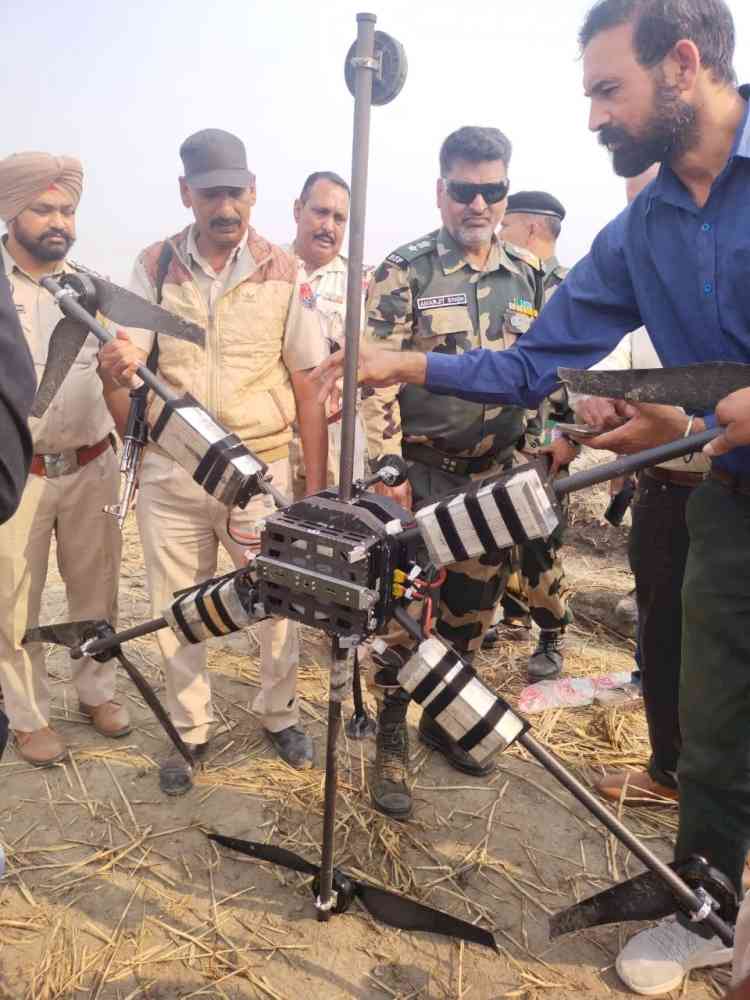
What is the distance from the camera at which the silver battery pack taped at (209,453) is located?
2.51 m

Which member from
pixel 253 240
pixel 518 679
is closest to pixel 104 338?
pixel 253 240

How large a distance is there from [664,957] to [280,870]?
159cm

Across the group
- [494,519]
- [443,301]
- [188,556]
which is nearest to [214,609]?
[494,519]

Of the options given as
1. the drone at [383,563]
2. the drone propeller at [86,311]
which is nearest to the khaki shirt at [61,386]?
the drone propeller at [86,311]

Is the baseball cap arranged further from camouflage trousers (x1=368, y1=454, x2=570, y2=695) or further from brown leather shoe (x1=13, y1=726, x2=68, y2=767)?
brown leather shoe (x1=13, y1=726, x2=68, y2=767)

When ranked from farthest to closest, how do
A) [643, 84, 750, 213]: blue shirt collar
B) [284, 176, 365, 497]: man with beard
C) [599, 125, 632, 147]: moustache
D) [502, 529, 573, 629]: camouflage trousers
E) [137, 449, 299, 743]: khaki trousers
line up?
1. [284, 176, 365, 497]: man with beard
2. [502, 529, 573, 629]: camouflage trousers
3. [137, 449, 299, 743]: khaki trousers
4. [599, 125, 632, 147]: moustache
5. [643, 84, 750, 213]: blue shirt collar

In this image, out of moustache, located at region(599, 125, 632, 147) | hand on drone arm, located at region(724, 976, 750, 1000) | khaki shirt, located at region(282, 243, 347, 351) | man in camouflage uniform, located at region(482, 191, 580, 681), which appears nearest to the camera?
hand on drone arm, located at region(724, 976, 750, 1000)

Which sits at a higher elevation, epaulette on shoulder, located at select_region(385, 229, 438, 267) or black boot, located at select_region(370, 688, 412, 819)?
epaulette on shoulder, located at select_region(385, 229, 438, 267)

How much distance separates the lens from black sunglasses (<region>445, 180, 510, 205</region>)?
407cm

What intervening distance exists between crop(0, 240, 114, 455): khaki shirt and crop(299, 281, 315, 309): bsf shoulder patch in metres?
1.15

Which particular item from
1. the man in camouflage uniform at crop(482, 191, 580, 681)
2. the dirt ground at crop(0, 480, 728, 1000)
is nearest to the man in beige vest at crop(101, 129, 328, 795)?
the dirt ground at crop(0, 480, 728, 1000)

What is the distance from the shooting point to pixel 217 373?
375cm

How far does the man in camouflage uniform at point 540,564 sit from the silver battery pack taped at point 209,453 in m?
2.12

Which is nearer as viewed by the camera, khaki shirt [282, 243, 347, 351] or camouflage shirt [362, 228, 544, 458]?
camouflage shirt [362, 228, 544, 458]
